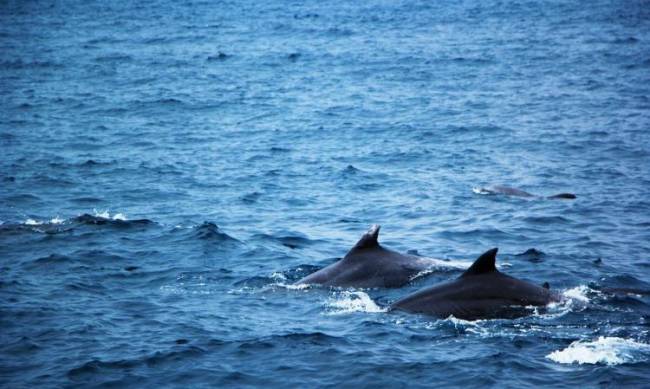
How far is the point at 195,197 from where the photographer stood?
2572cm

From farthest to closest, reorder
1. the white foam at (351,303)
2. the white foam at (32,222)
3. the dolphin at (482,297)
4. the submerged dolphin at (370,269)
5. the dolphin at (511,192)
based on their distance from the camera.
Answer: the dolphin at (511,192), the white foam at (32,222), the submerged dolphin at (370,269), the white foam at (351,303), the dolphin at (482,297)

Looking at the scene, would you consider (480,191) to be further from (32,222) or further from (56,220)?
(32,222)

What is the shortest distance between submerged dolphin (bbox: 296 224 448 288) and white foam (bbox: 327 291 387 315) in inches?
16.3

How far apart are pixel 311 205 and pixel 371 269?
7.80 meters

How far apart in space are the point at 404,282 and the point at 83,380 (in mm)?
6277

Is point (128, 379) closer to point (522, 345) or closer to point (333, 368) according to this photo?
point (333, 368)

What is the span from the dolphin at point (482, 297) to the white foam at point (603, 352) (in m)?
1.41

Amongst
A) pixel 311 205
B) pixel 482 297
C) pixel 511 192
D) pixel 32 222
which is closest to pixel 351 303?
pixel 482 297

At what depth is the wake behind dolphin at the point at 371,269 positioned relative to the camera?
675 inches

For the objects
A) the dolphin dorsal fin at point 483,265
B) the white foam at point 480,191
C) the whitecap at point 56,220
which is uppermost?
the dolphin dorsal fin at point 483,265

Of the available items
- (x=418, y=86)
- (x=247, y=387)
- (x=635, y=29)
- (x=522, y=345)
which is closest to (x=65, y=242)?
→ (x=247, y=387)

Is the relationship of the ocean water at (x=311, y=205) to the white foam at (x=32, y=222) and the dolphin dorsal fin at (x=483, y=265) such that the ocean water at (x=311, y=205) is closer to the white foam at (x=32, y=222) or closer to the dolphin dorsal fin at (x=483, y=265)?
the white foam at (x=32, y=222)

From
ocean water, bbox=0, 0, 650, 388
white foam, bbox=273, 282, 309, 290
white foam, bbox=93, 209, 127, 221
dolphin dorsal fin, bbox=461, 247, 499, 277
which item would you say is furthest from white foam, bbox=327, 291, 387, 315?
white foam, bbox=93, 209, 127, 221

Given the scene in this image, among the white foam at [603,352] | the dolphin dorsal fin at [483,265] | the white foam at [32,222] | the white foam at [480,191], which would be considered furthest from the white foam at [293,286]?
the white foam at [480,191]
